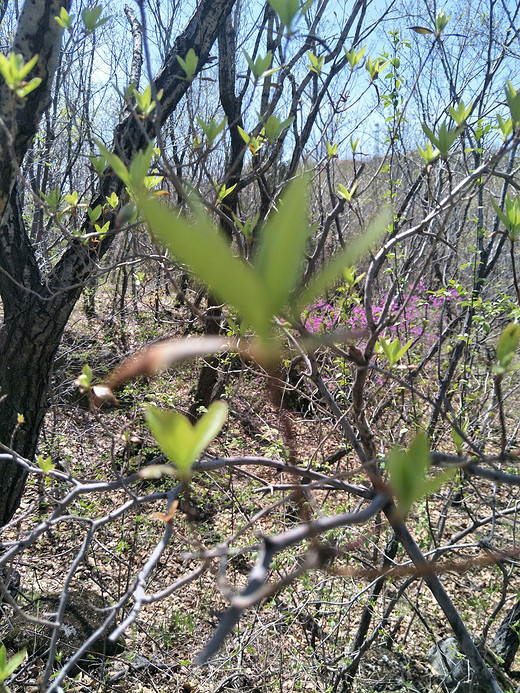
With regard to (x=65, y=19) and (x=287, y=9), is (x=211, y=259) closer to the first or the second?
(x=287, y=9)

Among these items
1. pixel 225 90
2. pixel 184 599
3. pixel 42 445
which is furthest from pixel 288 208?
pixel 225 90

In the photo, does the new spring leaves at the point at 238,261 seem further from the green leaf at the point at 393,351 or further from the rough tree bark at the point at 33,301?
the rough tree bark at the point at 33,301

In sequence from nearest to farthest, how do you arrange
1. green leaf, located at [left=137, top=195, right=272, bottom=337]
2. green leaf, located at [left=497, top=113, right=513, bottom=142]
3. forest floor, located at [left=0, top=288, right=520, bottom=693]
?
green leaf, located at [left=137, top=195, right=272, bottom=337] < green leaf, located at [left=497, top=113, right=513, bottom=142] < forest floor, located at [left=0, top=288, right=520, bottom=693]

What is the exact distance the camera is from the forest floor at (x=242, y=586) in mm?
2291

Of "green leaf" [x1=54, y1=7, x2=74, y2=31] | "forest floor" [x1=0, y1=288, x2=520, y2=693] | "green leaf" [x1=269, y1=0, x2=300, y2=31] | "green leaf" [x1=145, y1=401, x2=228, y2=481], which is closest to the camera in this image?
"green leaf" [x1=145, y1=401, x2=228, y2=481]

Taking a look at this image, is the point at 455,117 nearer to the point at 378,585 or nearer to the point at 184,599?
the point at 378,585

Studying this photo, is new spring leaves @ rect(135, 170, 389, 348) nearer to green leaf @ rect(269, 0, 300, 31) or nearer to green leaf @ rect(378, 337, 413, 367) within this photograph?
green leaf @ rect(378, 337, 413, 367)

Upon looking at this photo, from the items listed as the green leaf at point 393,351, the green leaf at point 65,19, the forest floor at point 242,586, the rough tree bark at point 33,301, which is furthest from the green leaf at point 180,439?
the rough tree bark at point 33,301

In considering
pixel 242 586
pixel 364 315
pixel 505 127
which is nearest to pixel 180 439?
pixel 505 127

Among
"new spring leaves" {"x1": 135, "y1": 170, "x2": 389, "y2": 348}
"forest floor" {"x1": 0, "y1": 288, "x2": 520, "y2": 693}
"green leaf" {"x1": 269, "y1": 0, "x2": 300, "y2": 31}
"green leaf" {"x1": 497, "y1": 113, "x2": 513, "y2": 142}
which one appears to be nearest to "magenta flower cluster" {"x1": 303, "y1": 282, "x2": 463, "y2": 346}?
"forest floor" {"x1": 0, "y1": 288, "x2": 520, "y2": 693}

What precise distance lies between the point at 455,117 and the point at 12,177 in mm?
1685

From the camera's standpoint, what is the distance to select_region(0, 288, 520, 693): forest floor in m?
2.29

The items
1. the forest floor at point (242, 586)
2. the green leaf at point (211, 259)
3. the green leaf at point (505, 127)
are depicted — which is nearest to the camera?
the green leaf at point (211, 259)

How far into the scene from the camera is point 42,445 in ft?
11.6
